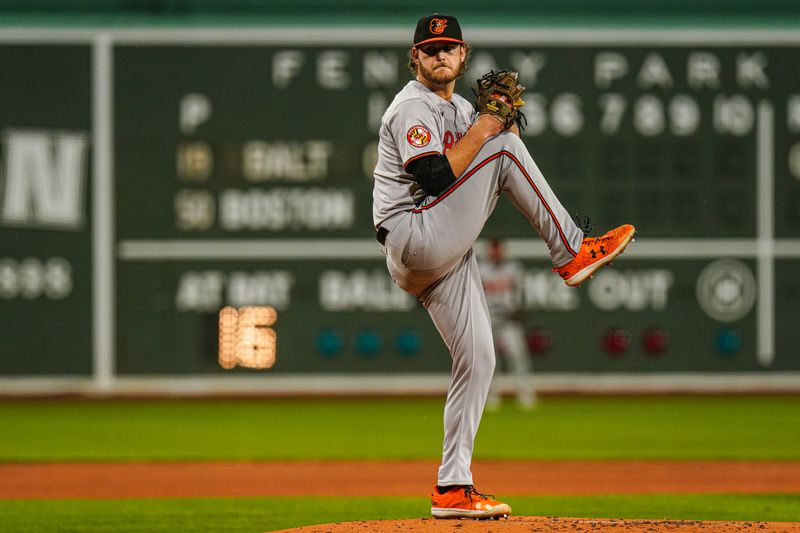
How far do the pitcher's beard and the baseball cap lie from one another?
10 centimetres

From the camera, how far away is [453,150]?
14.1 ft

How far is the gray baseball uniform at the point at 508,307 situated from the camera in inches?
456

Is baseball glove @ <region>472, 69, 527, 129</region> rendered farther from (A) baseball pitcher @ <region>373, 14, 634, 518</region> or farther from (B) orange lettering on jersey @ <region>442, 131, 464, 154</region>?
(B) orange lettering on jersey @ <region>442, 131, 464, 154</region>

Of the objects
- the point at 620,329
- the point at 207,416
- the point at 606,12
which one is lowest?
the point at 207,416

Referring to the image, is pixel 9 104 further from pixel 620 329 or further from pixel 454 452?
pixel 454 452

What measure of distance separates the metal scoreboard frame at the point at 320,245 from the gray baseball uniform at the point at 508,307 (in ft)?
0.87

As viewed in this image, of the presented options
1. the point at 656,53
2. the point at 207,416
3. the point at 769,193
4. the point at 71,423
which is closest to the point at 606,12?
the point at 656,53

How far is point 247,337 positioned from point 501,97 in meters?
7.86

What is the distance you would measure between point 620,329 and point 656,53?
2.71 meters

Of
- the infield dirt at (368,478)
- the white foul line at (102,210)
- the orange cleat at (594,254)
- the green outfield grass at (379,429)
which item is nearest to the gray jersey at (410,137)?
the orange cleat at (594,254)

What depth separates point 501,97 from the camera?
433cm

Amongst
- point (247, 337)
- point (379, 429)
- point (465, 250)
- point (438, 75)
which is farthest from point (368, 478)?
→ point (247, 337)

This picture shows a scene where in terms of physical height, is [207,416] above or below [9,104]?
below

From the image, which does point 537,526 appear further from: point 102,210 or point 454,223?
point 102,210
